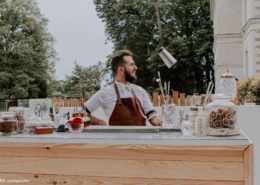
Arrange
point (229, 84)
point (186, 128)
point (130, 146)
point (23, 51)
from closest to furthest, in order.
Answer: point (130, 146), point (186, 128), point (229, 84), point (23, 51)

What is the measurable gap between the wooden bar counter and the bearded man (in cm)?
98

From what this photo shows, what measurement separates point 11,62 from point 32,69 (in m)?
1.82

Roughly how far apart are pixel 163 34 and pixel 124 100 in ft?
61.6

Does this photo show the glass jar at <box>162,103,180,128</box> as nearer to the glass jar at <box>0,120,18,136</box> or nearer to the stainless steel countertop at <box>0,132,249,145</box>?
the stainless steel countertop at <box>0,132,249,145</box>

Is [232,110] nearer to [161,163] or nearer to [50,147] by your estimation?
[161,163]

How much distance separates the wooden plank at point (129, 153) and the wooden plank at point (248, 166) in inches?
0.9

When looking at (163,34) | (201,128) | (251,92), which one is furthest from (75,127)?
(163,34)

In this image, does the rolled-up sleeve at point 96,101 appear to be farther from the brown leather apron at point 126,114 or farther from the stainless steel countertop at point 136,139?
the stainless steel countertop at point 136,139

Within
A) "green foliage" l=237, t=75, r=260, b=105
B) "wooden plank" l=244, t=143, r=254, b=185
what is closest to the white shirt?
"wooden plank" l=244, t=143, r=254, b=185

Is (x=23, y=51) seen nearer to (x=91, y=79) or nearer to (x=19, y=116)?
(x=91, y=79)

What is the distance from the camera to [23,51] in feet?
72.0

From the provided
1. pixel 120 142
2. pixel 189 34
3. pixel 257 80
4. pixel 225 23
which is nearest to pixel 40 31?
pixel 189 34

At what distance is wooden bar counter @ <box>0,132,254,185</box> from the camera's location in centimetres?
137

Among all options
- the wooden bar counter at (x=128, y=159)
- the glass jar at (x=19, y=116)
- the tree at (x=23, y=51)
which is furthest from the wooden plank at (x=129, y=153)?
the tree at (x=23, y=51)
